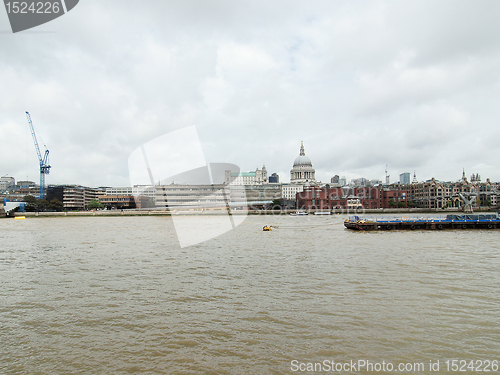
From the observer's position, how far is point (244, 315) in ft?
32.0

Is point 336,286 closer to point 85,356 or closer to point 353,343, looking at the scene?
point 353,343

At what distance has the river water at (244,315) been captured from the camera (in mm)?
7242

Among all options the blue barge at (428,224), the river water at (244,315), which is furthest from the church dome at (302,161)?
the river water at (244,315)

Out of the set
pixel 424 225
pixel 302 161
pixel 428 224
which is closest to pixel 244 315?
pixel 424 225

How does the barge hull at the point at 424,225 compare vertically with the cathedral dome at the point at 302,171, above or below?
below

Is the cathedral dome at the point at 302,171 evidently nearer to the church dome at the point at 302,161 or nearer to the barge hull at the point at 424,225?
the church dome at the point at 302,161

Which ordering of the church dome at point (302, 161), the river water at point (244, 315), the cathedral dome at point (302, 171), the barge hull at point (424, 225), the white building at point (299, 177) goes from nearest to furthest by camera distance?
the river water at point (244, 315), the barge hull at point (424, 225), the white building at point (299, 177), the cathedral dome at point (302, 171), the church dome at point (302, 161)

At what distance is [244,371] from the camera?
6.72 meters

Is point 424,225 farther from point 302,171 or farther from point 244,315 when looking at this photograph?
point 302,171

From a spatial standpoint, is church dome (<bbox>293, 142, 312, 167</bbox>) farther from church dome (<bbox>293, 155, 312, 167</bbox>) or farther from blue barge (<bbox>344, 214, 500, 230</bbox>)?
blue barge (<bbox>344, 214, 500, 230</bbox>)

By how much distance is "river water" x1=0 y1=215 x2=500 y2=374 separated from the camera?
7.24m

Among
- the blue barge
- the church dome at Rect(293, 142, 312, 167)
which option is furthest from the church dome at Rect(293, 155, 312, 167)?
the blue barge

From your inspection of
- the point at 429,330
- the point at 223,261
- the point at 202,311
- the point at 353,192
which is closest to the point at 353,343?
the point at 429,330

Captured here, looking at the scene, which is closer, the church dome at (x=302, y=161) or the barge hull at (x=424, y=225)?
the barge hull at (x=424, y=225)
